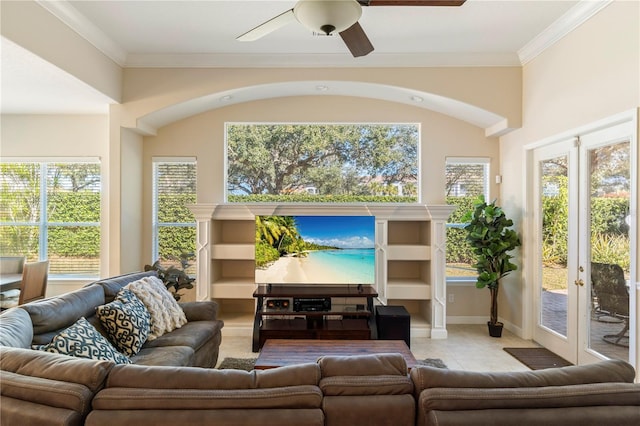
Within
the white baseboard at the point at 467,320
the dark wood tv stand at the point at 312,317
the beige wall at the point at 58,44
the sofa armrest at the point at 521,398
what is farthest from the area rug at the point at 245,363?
the beige wall at the point at 58,44

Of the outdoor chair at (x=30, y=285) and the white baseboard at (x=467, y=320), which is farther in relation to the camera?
the white baseboard at (x=467, y=320)

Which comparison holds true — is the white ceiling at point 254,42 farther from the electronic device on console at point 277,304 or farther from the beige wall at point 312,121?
the electronic device on console at point 277,304

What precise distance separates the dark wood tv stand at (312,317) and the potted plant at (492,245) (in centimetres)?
137

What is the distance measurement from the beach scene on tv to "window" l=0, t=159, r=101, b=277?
8.58 ft

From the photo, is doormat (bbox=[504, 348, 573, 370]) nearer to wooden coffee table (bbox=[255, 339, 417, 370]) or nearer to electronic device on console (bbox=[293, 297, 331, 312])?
wooden coffee table (bbox=[255, 339, 417, 370])

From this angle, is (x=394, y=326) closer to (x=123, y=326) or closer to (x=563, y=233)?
(x=563, y=233)

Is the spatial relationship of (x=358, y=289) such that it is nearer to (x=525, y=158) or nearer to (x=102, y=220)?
(x=525, y=158)

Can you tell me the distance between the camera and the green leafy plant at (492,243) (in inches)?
162

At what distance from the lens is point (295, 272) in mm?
4133

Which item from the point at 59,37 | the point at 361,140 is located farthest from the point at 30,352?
the point at 361,140

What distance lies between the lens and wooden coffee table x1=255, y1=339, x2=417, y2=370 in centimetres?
255

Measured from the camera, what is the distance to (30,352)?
138cm

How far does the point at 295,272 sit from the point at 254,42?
2.62 meters

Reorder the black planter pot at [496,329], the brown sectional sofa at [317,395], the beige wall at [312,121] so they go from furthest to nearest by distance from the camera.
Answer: the beige wall at [312,121] < the black planter pot at [496,329] < the brown sectional sofa at [317,395]
